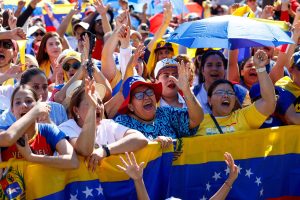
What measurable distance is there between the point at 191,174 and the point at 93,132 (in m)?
1.18

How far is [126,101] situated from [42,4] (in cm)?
700

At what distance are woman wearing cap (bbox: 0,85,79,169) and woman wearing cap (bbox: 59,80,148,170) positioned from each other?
0.14 metres

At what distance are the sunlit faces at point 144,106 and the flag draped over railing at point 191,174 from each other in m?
0.43

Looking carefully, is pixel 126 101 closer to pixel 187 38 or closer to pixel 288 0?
pixel 187 38

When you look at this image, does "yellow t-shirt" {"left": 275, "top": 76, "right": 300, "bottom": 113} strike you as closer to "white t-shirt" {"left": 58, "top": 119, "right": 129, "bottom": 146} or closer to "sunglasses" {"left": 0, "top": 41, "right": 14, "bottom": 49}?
"white t-shirt" {"left": 58, "top": 119, "right": 129, "bottom": 146}

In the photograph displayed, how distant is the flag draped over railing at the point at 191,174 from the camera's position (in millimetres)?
5254

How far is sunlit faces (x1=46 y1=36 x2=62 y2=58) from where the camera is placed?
9.30 meters

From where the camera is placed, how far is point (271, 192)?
666cm

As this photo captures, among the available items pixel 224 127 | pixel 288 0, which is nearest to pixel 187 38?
pixel 224 127

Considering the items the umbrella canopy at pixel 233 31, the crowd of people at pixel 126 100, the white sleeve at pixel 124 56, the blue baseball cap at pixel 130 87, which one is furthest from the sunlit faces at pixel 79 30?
the blue baseball cap at pixel 130 87

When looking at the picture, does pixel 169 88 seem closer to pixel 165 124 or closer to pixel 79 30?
pixel 165 124

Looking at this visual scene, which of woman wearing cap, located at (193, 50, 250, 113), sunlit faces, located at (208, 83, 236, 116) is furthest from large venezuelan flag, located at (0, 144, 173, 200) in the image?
woman wearing cap, located at (193, 50, 250, 113)

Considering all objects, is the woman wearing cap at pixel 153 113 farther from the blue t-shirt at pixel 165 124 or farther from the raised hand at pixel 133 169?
the raised hand at pixel 133 169

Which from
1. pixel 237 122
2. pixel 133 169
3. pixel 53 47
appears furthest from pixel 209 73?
pixel 133 169
